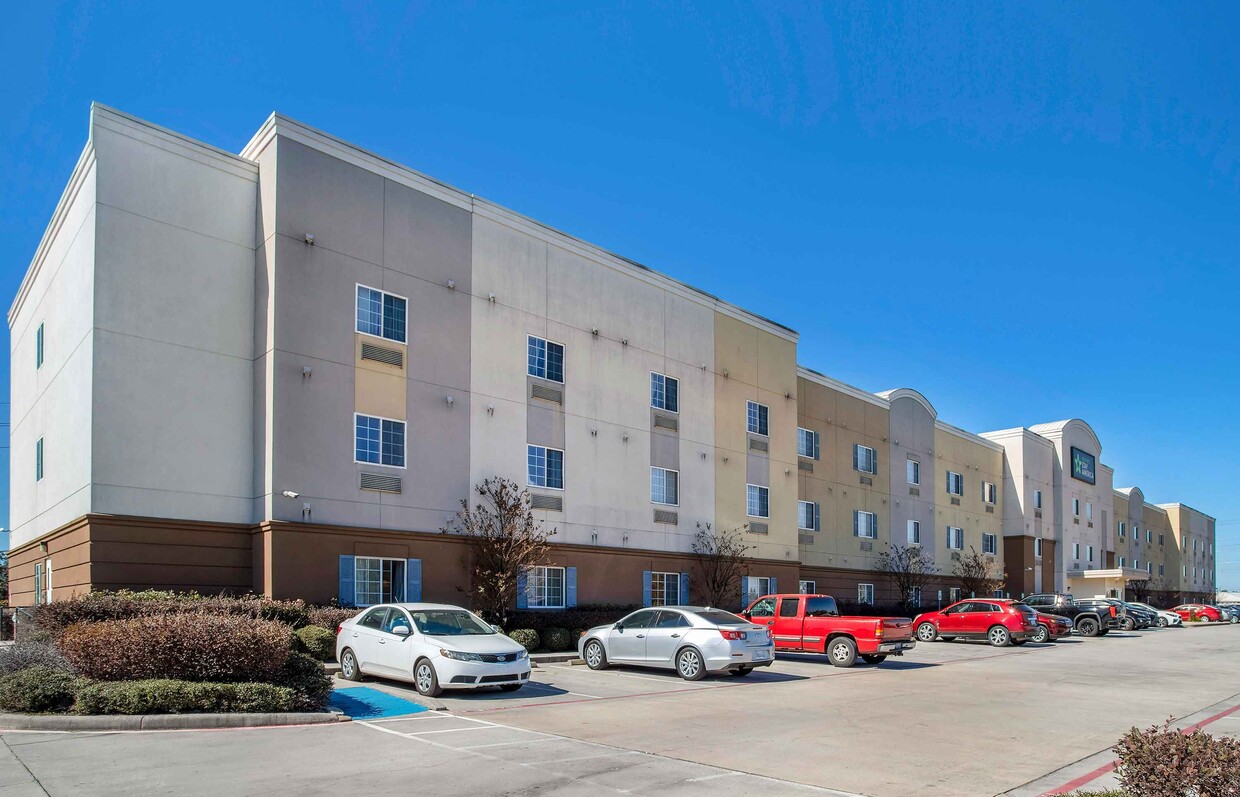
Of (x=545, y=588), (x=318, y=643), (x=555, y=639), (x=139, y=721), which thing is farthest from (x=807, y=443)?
(x=139, y=721)

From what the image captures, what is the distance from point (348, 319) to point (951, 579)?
40460 mm

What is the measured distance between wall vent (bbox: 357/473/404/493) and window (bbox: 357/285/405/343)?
11.7ft

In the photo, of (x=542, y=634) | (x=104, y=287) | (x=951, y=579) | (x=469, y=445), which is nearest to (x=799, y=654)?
(x=542, y=634)

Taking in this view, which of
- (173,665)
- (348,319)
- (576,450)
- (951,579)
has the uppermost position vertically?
(348,319)

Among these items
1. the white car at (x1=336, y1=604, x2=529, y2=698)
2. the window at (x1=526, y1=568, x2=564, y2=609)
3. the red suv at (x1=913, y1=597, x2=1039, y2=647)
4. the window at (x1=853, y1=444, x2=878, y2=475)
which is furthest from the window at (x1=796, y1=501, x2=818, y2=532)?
the white car at (x1=336, y1=604, x2=529, y2=698)

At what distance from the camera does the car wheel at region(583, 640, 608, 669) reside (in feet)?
70.9

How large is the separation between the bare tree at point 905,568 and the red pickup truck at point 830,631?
76.0 ft

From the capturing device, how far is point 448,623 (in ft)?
56.4

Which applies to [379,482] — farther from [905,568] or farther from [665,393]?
[905,568]

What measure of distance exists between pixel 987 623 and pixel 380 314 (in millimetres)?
23087

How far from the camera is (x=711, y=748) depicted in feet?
39.4

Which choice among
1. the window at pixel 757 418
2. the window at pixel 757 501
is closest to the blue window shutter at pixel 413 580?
the window at pixel 757 501

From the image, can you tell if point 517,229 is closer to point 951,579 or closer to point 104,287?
point 104,287

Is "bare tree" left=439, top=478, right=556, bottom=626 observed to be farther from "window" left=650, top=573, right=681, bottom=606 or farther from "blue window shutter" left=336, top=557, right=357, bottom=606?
"window" left=650, top=573, right=681, bottom=606
